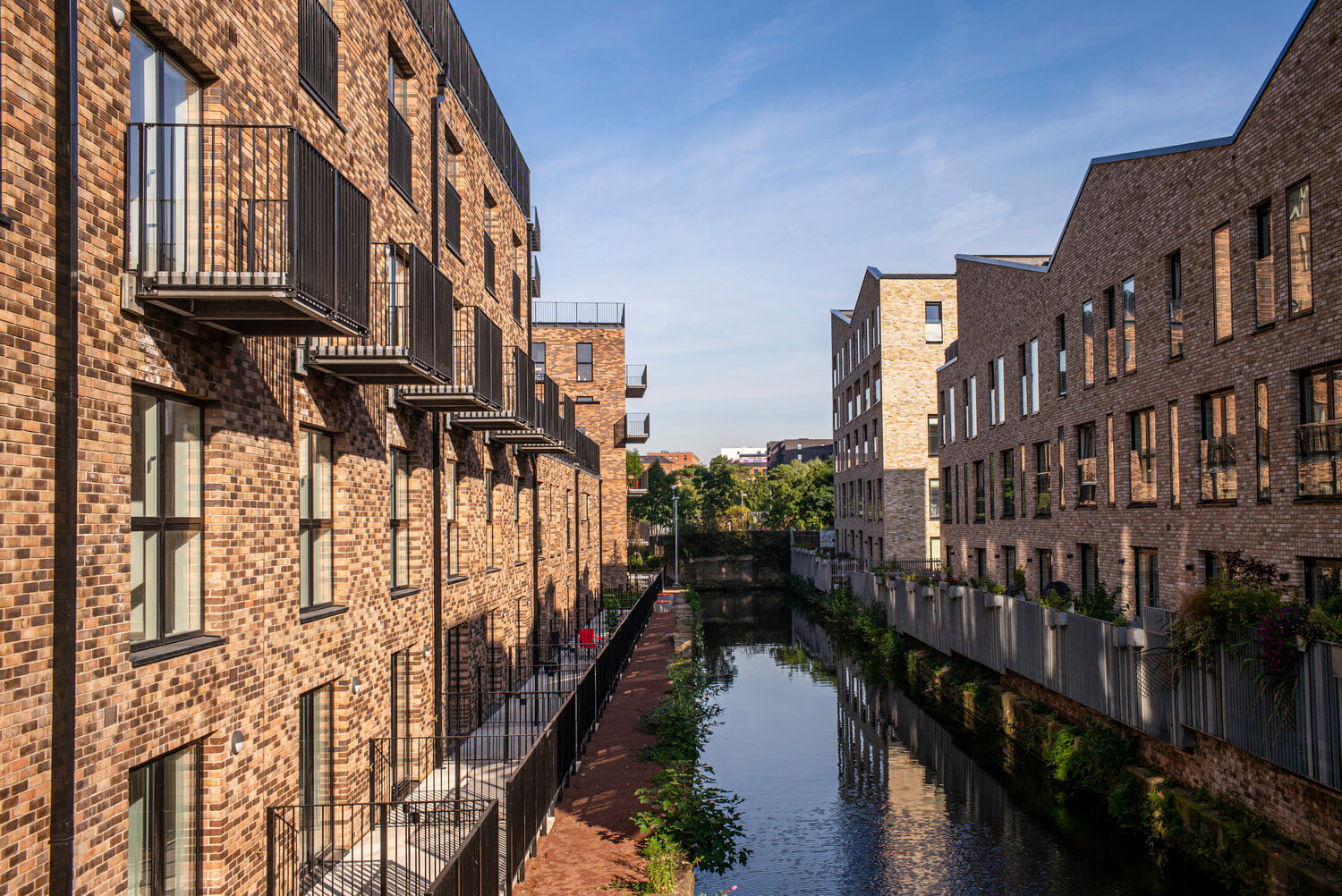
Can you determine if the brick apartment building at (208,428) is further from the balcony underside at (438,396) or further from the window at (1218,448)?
the window at (1218,448)

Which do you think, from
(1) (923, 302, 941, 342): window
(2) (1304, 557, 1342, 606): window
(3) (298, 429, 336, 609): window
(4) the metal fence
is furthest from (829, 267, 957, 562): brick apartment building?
(3) (298, 429, 336, 609): window

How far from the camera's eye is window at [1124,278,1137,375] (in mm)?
19109

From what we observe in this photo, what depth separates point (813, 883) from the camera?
13.1m

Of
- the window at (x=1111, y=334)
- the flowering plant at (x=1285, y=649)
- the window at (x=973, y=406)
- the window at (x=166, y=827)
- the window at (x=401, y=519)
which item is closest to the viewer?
the window at (x=166, y=827)

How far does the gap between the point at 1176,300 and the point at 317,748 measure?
15462 millimetres

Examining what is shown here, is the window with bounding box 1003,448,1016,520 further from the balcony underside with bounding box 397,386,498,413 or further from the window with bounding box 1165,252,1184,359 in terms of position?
the balcony underside with bounding box 397,386,498,413

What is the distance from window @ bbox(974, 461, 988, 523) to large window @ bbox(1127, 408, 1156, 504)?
1068 cm

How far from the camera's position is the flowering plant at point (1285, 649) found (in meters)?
10.4

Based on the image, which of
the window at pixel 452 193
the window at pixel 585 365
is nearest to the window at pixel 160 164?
the window at pixel 452 193

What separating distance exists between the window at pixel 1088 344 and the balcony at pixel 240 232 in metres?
17.3

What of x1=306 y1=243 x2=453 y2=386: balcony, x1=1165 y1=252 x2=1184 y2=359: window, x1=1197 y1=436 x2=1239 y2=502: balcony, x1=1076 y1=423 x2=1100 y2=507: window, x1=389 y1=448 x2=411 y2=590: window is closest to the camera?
x1=306 y1=243 x2=453 y2=386: balcony

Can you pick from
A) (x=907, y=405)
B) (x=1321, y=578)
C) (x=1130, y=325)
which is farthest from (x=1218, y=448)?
(x=907, y=405)

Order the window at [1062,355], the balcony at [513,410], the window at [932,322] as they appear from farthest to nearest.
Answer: the window at [932,322] → the window at [1062,355] → the balcony at [513,410]

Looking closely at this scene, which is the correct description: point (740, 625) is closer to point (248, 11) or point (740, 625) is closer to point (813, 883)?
point (813, 883)
